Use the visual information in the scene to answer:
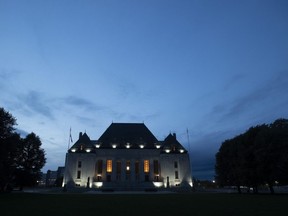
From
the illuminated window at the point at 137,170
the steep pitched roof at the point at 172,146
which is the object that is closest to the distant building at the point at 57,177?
the illuminated window at the point at 137,170

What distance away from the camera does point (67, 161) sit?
83125mm

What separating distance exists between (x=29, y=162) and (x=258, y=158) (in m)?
53.7

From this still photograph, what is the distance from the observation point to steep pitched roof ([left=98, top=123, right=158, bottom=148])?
87688mm

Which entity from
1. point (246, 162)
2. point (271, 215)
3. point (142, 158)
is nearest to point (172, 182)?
point (142, 158)

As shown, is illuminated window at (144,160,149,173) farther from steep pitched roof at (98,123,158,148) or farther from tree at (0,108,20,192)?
tree at (0,108,20,192)

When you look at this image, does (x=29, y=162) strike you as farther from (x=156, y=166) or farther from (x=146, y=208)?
(x=146, y=208)

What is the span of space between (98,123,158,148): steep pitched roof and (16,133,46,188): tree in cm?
2743

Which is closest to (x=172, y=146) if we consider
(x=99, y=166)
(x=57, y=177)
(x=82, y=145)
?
(x=99, y=166)

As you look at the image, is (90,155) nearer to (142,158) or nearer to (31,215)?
(142,158)

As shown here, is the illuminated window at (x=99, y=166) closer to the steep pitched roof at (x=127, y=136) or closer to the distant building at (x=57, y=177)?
the steep pitched roof at (x=127, y=136)

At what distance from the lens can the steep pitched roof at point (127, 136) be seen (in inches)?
3452

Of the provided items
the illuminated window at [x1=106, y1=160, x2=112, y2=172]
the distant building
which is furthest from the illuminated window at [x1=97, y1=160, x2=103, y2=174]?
the distant building

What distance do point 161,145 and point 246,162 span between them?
47.3m

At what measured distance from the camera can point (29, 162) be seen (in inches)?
2395
